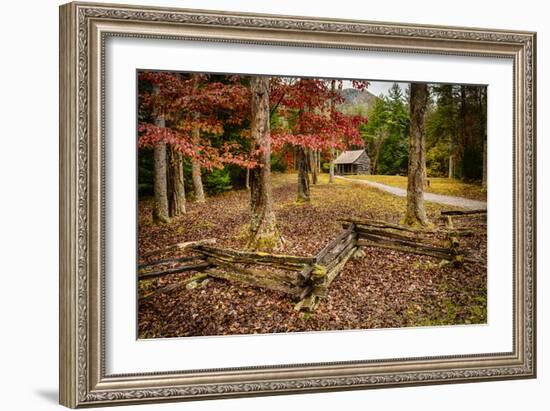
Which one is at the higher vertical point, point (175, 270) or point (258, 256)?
point (258, 256)

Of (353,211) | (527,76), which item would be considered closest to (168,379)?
(353,211)

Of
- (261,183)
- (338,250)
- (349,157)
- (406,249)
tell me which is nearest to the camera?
(261,183)

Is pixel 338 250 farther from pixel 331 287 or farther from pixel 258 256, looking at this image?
pixel 258 256

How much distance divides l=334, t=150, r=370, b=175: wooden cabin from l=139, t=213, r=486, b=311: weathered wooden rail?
18.6 inches

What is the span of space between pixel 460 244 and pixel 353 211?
1.16m

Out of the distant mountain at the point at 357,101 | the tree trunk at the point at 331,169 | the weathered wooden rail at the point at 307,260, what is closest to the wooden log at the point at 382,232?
the weathered wooden rail at the point at 307,260

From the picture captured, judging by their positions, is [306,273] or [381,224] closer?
[306,273]

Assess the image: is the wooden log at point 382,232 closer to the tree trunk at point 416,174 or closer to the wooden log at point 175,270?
the tree trunk at point 416,174

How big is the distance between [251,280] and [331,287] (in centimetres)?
76

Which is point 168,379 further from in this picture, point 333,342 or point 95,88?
point 95,88

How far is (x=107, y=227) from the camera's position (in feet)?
21.6

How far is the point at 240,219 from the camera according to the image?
7258 mm

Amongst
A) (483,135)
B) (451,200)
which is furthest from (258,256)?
(483,135)

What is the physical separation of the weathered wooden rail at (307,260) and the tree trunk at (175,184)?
0.32m
